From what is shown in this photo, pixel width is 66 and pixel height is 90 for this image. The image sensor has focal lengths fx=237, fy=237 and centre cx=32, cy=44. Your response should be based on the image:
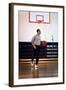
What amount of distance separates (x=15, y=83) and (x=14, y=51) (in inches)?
8.9

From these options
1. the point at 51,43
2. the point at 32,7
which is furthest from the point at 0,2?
the point at 51,43

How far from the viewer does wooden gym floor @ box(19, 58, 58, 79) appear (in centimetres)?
171

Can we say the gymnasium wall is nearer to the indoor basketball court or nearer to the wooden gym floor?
the indoor basketball court

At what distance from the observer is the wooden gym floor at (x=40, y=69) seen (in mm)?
1708

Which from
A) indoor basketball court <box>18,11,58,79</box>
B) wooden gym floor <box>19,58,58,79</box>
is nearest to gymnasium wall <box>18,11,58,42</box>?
indoor basketball court <box>18,11,58,79</box>

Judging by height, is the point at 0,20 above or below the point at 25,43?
above

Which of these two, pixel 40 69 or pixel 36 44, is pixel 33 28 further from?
pixel 40 69

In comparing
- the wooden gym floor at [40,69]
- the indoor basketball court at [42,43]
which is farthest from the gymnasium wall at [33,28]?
the wooden gym floor at [40,69]

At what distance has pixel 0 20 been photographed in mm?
1673

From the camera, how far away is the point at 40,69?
1.75 m

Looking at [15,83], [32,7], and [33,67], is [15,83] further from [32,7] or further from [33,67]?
[32,7]
